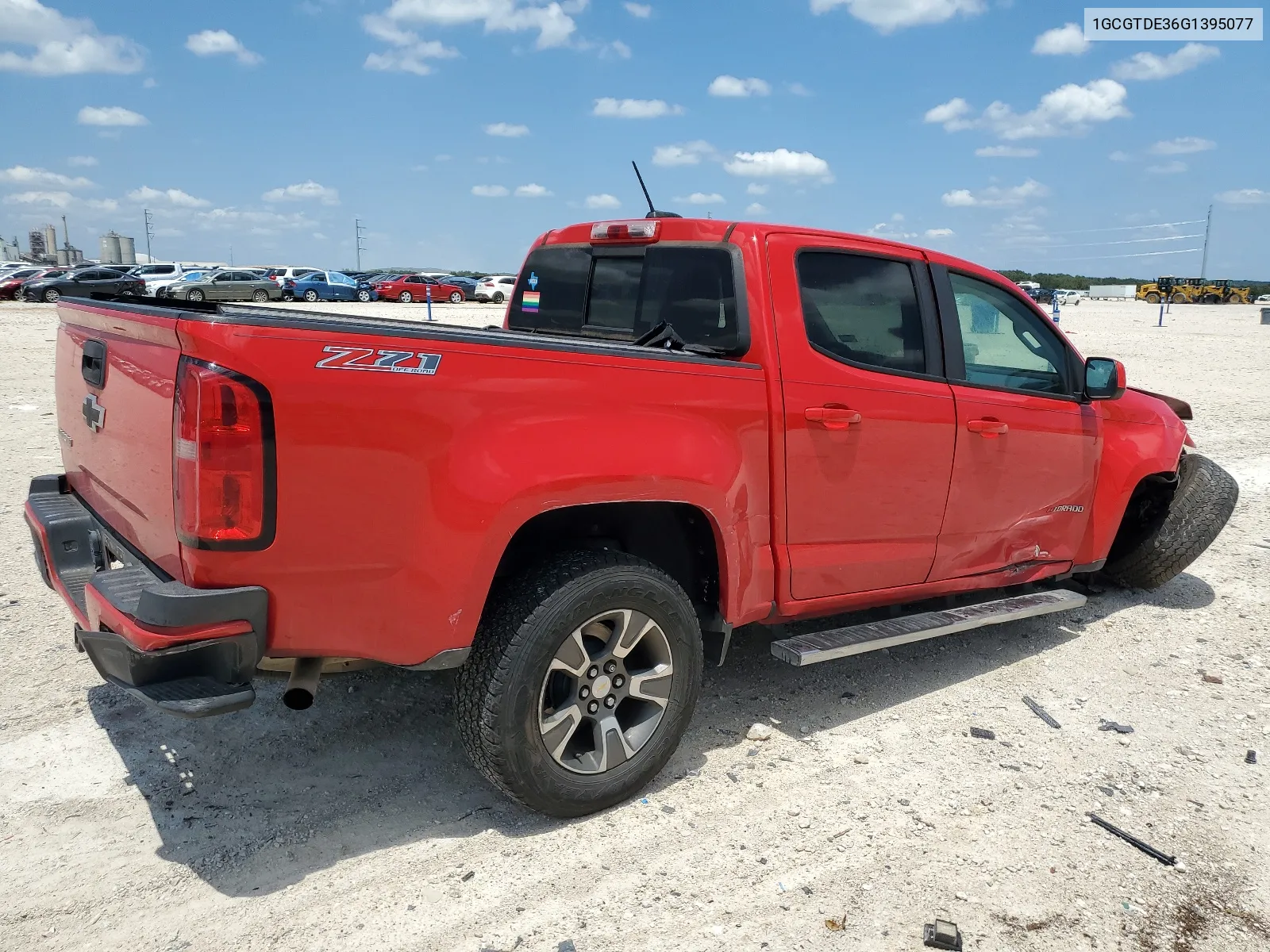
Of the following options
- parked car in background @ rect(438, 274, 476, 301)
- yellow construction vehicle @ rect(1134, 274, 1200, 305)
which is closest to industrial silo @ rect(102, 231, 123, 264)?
parked car in background @ rect(438, 274, 476, 301)

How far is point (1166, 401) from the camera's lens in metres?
5.46

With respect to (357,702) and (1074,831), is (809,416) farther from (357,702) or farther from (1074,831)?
(357,702)

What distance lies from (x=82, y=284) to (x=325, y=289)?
32.9 feet

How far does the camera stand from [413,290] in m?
43.9

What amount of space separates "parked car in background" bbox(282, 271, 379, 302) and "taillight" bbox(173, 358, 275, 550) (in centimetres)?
4122

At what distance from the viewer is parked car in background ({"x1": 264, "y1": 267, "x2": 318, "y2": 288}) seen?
40781mm

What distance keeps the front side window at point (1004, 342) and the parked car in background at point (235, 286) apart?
1444 inches

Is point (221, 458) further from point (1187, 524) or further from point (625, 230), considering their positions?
point (1187, 524)

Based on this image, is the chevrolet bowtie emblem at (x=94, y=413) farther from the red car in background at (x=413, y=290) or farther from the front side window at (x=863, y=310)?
the red car in background at (x=413, y=290)

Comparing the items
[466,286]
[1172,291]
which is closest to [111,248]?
[466,286]

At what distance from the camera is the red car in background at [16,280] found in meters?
34.8

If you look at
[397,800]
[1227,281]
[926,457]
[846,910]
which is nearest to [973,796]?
[846,910]

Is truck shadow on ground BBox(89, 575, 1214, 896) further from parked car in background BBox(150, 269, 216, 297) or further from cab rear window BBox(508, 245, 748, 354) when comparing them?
parked car in background BBox(150, 269, 216, 297)

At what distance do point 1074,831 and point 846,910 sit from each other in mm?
A: 998
